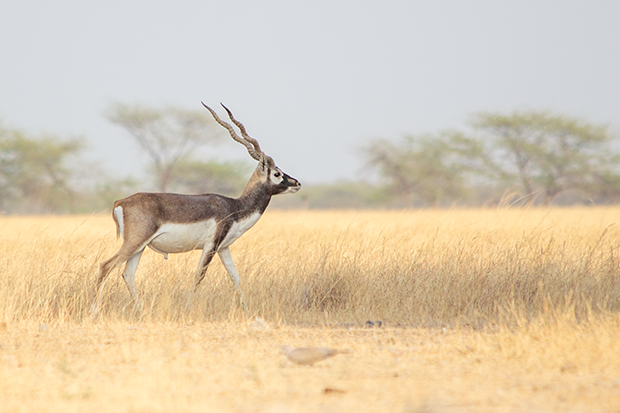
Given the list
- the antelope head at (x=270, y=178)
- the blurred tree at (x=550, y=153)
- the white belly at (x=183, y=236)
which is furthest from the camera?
the blurred tree at (x=550, y=153)

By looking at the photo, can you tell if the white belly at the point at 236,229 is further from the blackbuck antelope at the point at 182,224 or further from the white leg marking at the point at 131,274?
the white leg marking at the point at 131,274

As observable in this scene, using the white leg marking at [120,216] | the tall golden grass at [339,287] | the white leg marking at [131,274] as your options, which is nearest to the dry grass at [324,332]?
the tall golden grass at [339,287]

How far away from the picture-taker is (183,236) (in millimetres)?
6242

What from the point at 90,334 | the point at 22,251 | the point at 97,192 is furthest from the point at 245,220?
the point at 97,192

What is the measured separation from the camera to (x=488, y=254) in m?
7.28

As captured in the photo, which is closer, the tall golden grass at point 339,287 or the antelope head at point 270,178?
the tall golden grass at point 339,287

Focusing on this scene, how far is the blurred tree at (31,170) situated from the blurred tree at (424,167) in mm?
17538

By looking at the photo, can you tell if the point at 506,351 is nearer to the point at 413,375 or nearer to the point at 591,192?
the point at 413,375

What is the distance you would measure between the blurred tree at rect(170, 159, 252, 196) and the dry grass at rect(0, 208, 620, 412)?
92.4 ft

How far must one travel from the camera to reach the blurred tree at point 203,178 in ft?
118

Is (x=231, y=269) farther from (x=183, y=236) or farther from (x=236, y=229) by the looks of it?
(x=183, y=236)

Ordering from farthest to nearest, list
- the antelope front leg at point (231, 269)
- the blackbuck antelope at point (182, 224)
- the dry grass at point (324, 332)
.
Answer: the antelope front leg at point (231, 269)
the blackbuck antelope at point (182, 224)
the dry grass at point (324, 332)

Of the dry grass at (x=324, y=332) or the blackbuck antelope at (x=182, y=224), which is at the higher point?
the blackbuck antelope at (x=182, y=224)

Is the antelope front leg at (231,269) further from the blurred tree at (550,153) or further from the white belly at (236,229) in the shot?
the blurred tree at (550,153)
